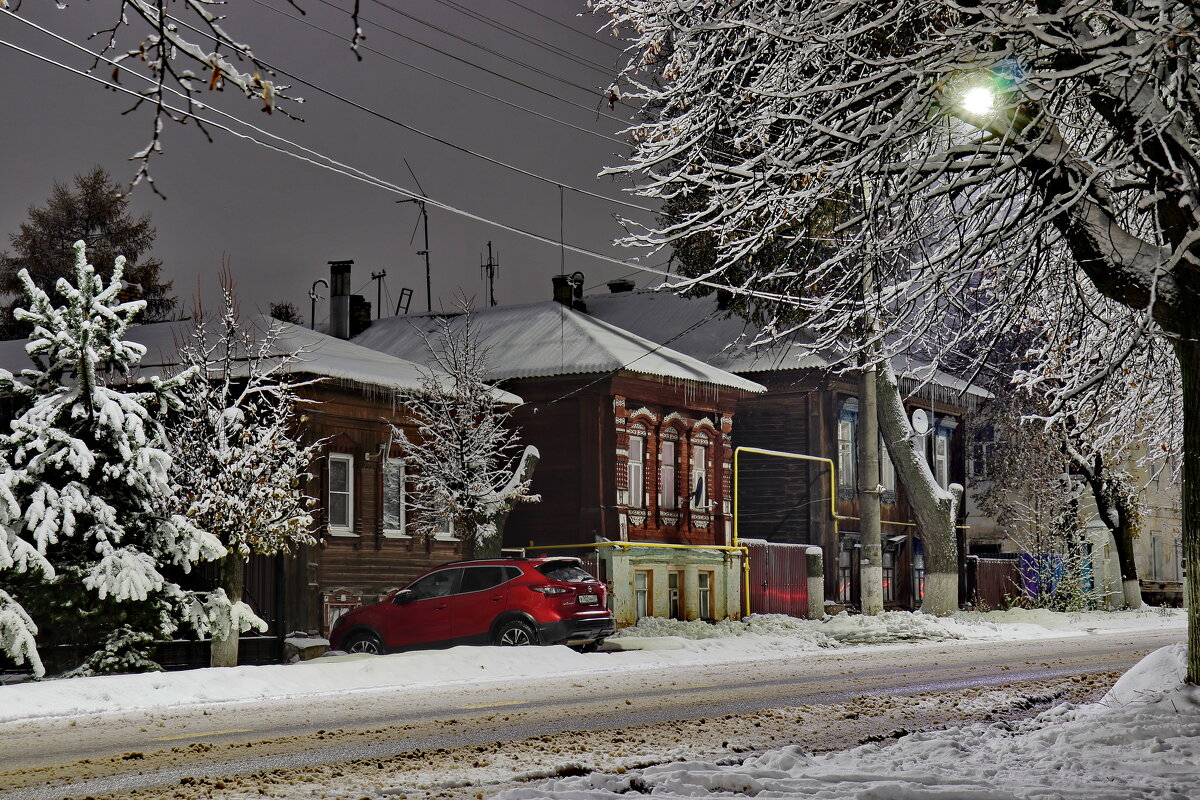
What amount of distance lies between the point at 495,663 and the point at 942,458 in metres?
30.3

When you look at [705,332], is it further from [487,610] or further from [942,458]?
[487,610]

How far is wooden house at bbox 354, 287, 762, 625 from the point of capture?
33500 mm

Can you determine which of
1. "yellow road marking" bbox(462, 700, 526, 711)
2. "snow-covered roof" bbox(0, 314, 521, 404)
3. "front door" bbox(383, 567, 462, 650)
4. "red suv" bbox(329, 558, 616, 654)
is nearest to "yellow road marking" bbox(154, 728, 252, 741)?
"yellow road marking" bbox(462, 700, 526, 711)

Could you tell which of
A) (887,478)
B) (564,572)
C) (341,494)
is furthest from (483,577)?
(887,478)

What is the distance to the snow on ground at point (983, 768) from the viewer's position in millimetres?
7770

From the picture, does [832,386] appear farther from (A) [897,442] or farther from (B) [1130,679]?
(B) [1130,679]

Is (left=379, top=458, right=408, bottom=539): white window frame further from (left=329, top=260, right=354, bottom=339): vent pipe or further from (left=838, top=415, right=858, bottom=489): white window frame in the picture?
(left=838, top=415, right=858, bottom=489): white window frame

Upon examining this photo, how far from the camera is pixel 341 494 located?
28875 mm

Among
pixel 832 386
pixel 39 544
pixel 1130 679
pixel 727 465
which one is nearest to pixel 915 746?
pixel 1130 679

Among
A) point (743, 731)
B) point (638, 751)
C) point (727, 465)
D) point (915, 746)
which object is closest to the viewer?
point (915, 746)

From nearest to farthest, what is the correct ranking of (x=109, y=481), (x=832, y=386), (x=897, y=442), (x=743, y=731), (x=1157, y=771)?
(x=1157, y=771) < (x=743, y=731) < (x=109, y=481) < (x=897, y=442) < (x=832, y=386)

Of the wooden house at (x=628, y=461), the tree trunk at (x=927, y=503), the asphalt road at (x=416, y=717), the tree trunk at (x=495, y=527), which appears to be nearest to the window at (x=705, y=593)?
the wooden house at (x=628, y=461)

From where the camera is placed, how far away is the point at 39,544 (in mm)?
18266

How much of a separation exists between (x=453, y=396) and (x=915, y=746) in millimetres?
21183
